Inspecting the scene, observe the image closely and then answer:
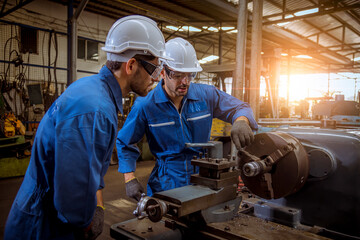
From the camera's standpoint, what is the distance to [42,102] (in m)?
5.46

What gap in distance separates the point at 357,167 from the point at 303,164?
0.67ft

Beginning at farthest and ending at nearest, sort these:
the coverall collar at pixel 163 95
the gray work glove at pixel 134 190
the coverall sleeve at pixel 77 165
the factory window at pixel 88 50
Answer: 1. the factory window at pixel 88 50
2. the coverall collar at pixel 163 95
3. the gray work glove at pixel 134 190
4. the coverall sleeve at pixel 77 165

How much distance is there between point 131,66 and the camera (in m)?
0.99

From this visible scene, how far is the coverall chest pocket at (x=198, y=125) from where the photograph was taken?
61.6 inches

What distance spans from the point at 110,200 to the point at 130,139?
2214 mm

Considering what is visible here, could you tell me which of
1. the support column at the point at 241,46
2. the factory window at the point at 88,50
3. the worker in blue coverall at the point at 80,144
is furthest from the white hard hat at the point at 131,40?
the factory window at the point at 88,50

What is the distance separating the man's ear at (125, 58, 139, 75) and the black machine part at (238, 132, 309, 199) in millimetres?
554

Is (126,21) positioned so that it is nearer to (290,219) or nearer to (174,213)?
(174,213)

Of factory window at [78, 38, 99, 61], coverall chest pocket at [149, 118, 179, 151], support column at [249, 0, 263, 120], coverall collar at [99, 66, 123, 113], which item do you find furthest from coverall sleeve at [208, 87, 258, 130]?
factory window at [78, 38, 99, 61]

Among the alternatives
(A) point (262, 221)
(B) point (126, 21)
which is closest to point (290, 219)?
(A) point (262, 221)

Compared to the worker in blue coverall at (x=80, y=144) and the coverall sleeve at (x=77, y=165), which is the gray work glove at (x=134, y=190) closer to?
the worker in blue coverall at (x=80, y=144)

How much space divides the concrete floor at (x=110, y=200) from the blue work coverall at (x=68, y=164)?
174 cm

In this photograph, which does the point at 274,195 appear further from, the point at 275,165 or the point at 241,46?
the point at 241,46

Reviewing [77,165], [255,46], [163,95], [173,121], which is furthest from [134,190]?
[255,46]
